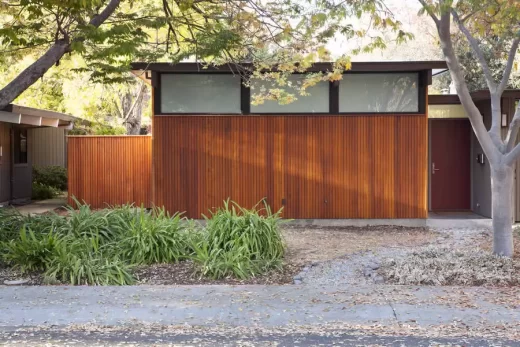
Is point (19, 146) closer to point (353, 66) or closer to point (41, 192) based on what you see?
point (41, 192)

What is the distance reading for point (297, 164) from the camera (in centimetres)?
1362

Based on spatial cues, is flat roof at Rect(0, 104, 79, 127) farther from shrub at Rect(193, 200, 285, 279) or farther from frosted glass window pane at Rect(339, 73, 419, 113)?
frosted glass window pane at Rect(339, 73, 419, 113)

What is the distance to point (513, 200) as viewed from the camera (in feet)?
45.0

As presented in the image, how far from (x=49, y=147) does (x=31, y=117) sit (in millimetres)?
7959

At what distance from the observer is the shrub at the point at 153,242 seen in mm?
9383

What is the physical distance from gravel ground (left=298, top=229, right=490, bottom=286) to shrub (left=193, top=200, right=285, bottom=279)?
683 mm

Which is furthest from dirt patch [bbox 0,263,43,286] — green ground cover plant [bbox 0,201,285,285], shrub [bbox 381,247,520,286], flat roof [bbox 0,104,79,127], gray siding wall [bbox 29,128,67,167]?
gray siding wall [bbox 29,128,67,167]

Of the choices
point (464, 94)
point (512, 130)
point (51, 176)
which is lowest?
point (51, 176)

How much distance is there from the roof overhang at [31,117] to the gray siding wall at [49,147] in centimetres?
398

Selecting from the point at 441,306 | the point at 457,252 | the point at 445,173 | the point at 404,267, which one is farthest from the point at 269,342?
the point at 445,173

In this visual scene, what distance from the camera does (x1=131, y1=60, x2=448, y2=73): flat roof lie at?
12719 mm

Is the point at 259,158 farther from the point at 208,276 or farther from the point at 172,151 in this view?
the point at 208,276

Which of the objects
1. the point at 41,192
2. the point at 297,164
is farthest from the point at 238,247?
→ the point at 41,192

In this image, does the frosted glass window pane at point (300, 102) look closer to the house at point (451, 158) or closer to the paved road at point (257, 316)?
the house at point (451, 158)
